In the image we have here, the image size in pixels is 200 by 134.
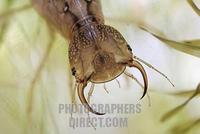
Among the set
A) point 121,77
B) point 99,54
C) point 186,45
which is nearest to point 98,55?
point 99,54

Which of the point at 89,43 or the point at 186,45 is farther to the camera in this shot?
the point at 186,45

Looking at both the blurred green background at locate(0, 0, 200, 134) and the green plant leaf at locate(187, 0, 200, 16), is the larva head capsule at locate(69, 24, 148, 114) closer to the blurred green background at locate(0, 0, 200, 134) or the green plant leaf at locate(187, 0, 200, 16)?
the blurred green background at locate(0, 0, 200, 134)

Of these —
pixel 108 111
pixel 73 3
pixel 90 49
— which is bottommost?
pixel 108 111

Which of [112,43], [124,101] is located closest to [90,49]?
[112,43]

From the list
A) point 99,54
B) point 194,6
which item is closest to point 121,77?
point 99,54

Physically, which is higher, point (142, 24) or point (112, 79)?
point (142, 24)

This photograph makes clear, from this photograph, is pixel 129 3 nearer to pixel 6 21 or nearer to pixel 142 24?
pixel 142 24

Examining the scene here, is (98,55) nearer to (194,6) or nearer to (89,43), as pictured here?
(89,43)

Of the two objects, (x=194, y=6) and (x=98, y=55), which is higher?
(x=194, y=6)
